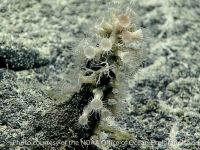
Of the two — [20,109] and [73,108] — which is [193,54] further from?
[20,109]

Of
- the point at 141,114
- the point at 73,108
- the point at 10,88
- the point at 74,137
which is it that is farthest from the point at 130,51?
the point at 10,88

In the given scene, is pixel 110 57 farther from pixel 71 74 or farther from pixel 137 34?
pixel 71 74

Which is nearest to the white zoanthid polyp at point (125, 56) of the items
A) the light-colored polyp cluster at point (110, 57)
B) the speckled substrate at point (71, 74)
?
the light-colored polyp cluster at point (110, 57)

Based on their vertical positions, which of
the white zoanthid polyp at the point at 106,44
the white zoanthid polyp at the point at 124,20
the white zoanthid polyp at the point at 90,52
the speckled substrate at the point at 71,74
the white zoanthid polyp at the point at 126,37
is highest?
the white zoanthid polyp at the point at 124,20

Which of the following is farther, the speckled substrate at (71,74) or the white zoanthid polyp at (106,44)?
the speckled substrate at (71,74)

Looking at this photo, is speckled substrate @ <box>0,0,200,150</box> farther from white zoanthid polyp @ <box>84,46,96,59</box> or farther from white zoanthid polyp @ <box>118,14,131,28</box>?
white zoanthid polyp @ <box>118,14,131,28</box>

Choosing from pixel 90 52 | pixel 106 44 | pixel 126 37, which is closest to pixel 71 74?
pixel 90 52

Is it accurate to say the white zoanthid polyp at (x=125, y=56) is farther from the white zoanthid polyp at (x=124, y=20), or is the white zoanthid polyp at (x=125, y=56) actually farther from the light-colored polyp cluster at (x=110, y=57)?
the white zoanthid polyp at (x=124, y=20)
